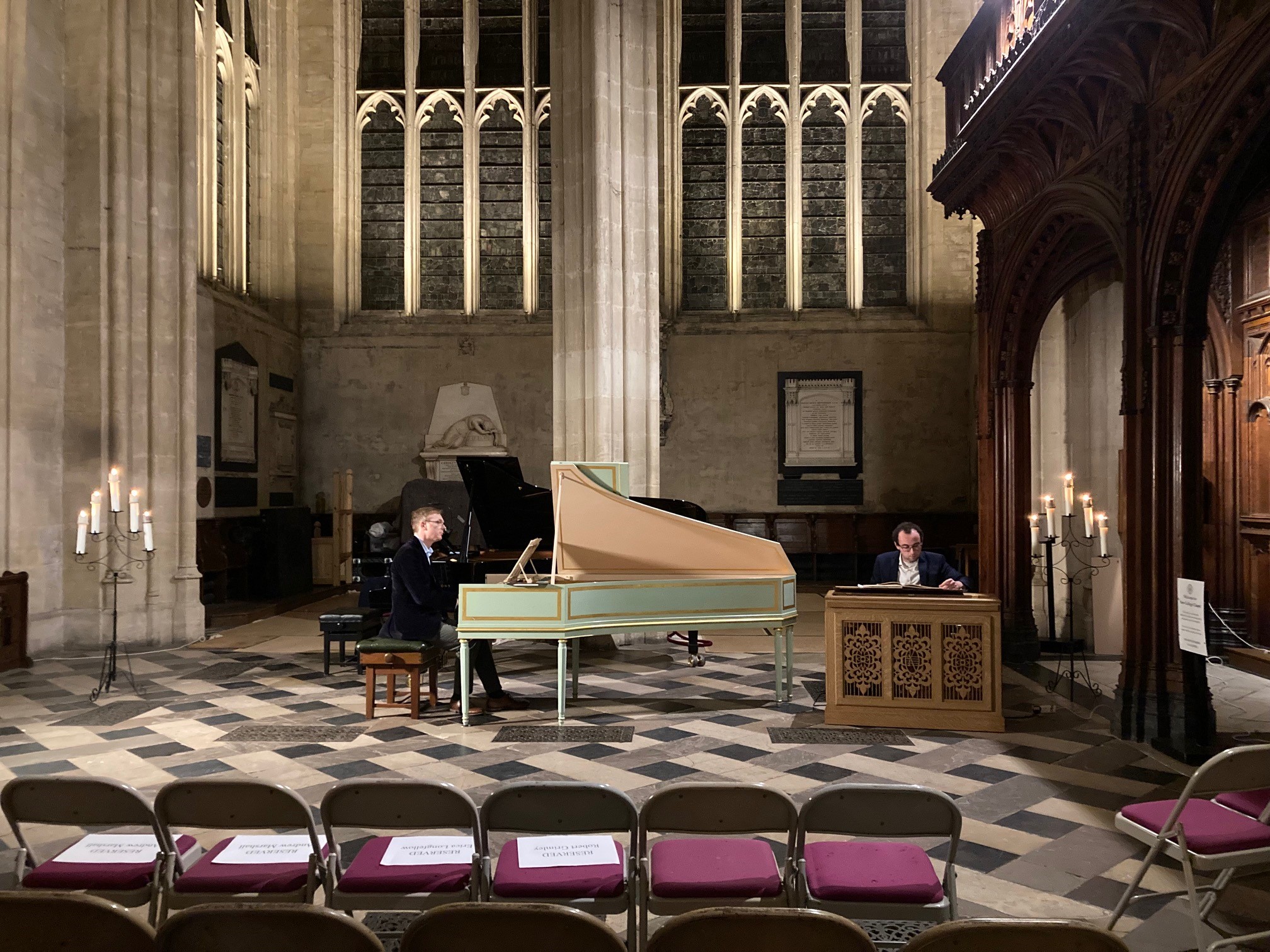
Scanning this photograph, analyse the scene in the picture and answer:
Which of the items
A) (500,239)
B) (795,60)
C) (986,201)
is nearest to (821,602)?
(986,201)

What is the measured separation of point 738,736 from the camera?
216 inches

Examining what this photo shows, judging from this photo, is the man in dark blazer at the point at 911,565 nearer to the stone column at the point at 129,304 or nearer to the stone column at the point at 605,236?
the stone column at the point at 605,236

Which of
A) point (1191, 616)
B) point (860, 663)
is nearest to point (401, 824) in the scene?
point (860, 663)

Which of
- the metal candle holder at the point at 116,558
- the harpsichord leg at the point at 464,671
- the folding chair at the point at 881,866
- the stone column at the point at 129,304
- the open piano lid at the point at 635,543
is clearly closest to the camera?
the folding chair at the point at 881,866

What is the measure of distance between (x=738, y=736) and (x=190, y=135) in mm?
8358

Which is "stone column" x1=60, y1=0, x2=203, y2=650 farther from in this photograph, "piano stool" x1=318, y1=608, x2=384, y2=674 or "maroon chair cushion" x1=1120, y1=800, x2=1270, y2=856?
"maroon chair cushion" x1=1120, y1=800, x2=1270, y2=856

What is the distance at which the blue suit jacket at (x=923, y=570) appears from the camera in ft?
20.7

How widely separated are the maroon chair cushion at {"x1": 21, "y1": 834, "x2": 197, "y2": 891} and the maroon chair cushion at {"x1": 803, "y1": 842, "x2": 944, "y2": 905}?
1.78 metres

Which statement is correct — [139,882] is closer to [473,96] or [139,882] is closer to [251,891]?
[251,891]

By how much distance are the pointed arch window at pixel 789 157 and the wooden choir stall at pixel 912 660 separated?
9.91 m

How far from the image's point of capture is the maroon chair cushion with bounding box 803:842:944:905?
89.7 inches

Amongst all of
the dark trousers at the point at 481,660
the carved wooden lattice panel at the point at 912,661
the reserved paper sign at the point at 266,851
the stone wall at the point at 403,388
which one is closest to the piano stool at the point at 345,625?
the dark trousers at the point at 481,660

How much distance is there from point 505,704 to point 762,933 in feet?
16.0

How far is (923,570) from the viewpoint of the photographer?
6.33m
